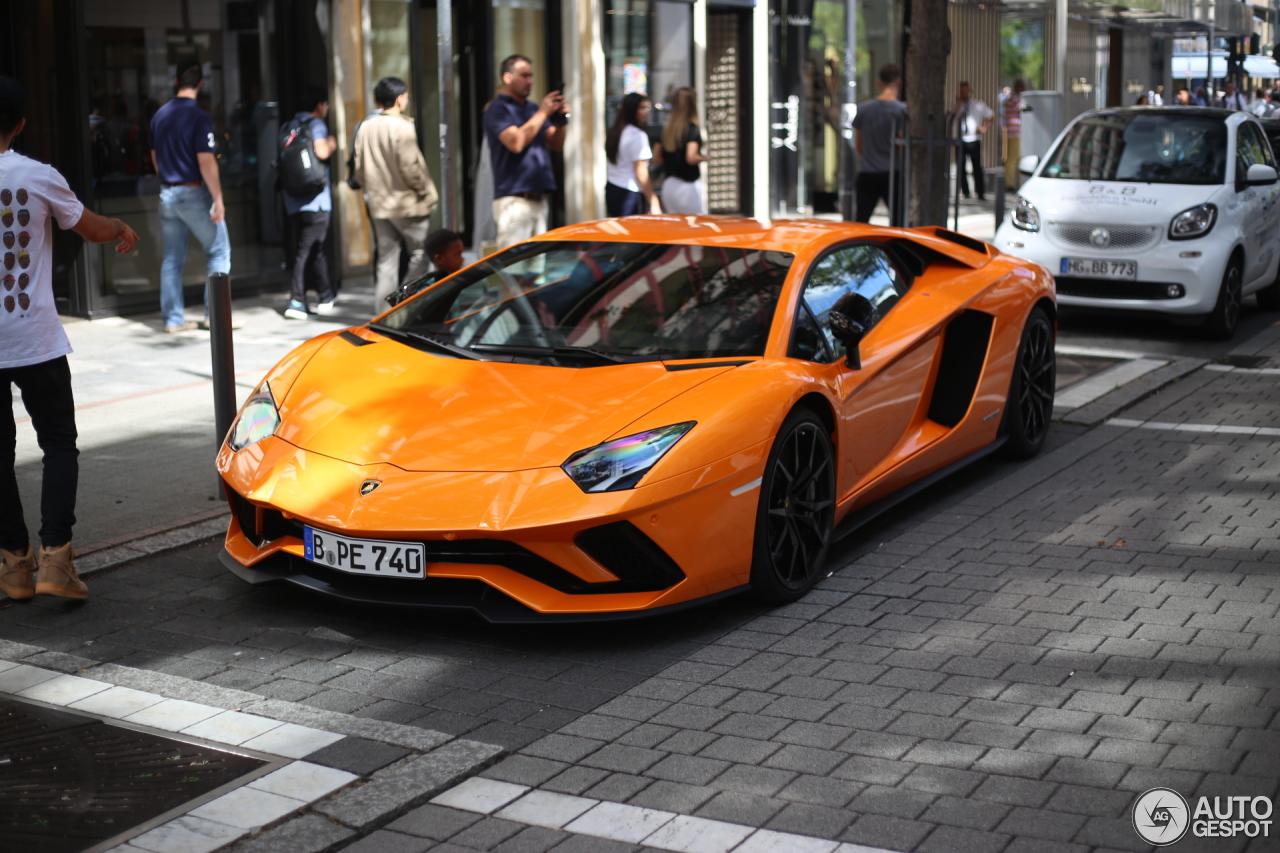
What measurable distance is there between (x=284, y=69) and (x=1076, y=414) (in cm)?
858

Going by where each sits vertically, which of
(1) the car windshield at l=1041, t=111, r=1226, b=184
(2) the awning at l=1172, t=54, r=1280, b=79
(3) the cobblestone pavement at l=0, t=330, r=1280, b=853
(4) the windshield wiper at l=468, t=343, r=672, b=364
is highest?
(2) the awning at l=1172, t=54, r=1280, b=79

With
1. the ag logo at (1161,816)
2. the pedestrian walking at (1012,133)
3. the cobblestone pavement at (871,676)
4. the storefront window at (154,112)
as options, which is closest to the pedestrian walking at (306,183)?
the storefront window at (154,112)

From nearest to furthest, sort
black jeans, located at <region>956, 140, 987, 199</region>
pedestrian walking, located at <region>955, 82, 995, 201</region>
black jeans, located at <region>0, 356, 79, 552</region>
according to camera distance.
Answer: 1. black jeans, located at <region>0, 356, 79, 552</region>
2. pedestrian walking, located at <region>955, 82, 995, 201</region>
3. black jeans, located at <region>956, 140, 987, 199</region>

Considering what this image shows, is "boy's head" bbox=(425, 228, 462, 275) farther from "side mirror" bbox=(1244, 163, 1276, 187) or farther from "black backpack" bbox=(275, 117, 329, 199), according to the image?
"side mirror" bbox=(1244, 163, 1276, 187)

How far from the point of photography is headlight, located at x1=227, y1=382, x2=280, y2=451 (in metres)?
5.41

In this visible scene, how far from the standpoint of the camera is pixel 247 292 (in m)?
13.7

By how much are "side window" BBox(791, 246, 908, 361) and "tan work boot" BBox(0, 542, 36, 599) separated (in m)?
2.97

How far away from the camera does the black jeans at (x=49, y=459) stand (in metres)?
5.29

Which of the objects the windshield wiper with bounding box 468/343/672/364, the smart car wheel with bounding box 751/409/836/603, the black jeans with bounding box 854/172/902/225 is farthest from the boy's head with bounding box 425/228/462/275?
the black jeans with bounding box 854/172/902/225

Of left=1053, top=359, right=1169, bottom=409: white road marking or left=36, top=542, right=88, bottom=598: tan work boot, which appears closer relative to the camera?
left=36, top=542, right=88, bottom=598: tan work boot

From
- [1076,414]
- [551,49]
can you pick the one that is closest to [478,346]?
[1076,414]

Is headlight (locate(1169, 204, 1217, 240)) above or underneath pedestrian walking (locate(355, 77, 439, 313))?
underneath

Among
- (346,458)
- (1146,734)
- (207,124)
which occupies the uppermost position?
(207,124)

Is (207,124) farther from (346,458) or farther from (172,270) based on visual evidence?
(346,458)
